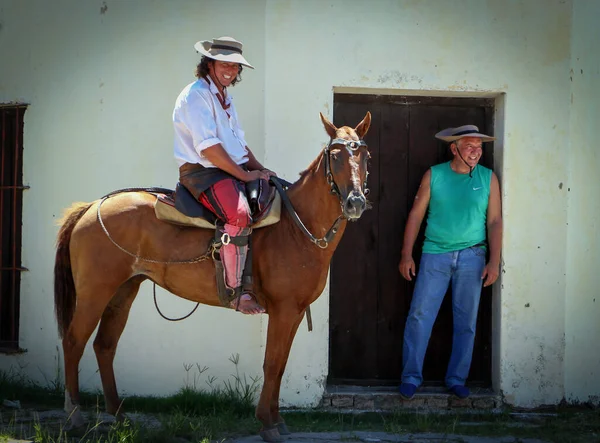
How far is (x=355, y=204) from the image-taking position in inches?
221

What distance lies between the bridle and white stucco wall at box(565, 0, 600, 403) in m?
2.86

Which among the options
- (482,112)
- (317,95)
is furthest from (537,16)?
(317,95)

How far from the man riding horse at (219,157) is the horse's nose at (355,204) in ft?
2.64

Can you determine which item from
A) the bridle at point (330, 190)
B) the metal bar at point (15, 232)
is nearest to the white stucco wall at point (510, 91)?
the bridle at point (330, 190)

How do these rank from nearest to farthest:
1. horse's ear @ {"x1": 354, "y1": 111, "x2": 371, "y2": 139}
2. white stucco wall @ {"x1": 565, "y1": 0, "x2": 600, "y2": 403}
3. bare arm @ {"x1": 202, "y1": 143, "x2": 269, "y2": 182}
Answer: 1. horse's ear @ {"x1": 354, "y1": 111, "x2": 371, "y2": 139}
2. bare arm @ {"x1": 202, "y1": 143, "x2": 269, "y2": 182}
3. white stucco wall @ {"x1": 565, "y1": 0, "x2": 600, "y2": 403}

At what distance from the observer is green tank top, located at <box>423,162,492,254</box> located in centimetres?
755

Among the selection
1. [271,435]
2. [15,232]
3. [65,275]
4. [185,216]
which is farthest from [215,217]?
[15,232]

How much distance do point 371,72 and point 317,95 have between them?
557mm

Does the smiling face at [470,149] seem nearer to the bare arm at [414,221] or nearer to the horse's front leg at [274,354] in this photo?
the bare arm at [414,221]

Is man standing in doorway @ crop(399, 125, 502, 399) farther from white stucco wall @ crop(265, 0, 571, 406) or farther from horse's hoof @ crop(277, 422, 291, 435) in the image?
horse's hoof @ crop(277, 422, 291, 435)

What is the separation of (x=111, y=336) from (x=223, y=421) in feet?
3.92

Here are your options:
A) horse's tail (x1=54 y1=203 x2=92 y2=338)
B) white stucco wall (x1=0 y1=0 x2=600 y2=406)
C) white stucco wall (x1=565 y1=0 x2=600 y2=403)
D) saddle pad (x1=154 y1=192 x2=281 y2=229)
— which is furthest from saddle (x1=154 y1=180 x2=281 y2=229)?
white stucco wall (x1=565 y1=0 x2=600 y2=403)

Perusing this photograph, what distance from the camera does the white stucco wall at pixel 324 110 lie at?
7.53m

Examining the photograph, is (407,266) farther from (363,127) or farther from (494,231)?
(363,127)
